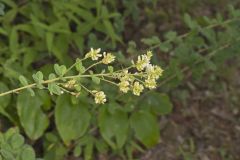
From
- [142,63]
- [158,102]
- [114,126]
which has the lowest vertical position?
[142,63]

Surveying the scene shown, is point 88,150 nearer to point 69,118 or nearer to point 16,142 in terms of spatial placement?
point 69,118

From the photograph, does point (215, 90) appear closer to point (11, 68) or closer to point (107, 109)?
point (107, 109)

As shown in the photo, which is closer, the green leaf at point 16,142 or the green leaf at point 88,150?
the green leaf at point 16,142

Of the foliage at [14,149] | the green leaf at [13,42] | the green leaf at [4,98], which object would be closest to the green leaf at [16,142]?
the foliage at [14,149]

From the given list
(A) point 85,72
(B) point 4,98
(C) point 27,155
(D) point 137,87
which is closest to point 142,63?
(D) point 137,87

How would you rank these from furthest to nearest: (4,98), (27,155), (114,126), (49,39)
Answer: (114,126) < (49,39) < (4,98) < (27,155)

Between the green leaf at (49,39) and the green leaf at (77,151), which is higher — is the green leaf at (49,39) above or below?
above

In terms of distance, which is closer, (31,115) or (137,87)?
(137,87)

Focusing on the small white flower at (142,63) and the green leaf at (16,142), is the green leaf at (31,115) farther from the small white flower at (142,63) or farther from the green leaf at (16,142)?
the small white flower at (142,63)
